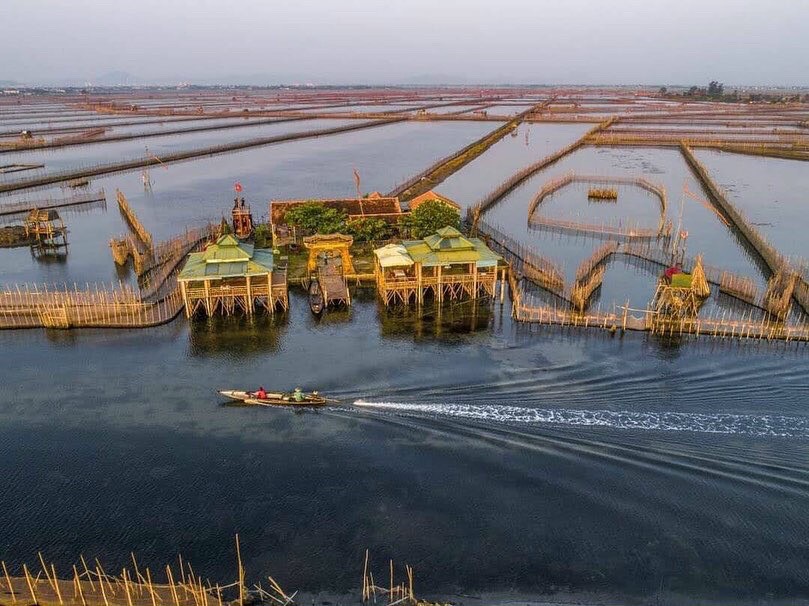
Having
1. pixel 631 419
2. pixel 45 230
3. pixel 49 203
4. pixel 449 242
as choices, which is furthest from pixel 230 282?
pixel 49 203

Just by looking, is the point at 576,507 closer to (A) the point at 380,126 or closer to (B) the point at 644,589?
(B) the point at 644,589

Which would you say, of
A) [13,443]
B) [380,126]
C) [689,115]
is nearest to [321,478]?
[13,443]

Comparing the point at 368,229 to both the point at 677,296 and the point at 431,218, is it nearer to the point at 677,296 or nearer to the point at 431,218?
the point at 431,218

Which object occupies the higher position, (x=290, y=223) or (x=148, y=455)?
(x=290, y=223)

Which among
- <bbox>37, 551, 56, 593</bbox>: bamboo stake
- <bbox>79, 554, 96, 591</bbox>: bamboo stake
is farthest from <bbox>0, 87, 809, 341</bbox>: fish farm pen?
<bbox>79, 554, 96, 591</bbox>: bamboo stake

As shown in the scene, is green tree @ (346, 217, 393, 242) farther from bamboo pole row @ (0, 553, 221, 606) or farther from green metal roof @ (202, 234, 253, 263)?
→ bamboo pole row @ (0, 553, 221, 606)
